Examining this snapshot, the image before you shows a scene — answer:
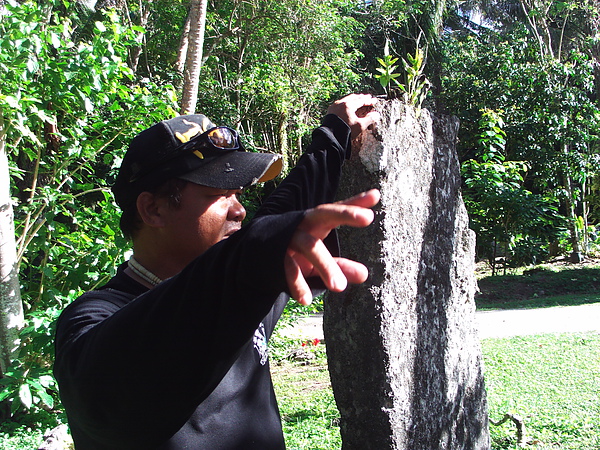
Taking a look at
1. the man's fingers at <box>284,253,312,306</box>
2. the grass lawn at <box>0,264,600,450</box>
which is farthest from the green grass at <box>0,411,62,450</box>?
the man's fingers at <box>284,253,312,306</box>

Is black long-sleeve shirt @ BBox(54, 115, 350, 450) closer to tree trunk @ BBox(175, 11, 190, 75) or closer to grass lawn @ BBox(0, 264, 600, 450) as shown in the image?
grass lawn @ BBox(0, 264, 600, 450)

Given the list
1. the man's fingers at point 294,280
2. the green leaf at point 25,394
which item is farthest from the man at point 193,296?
the green leaf at point 25,394

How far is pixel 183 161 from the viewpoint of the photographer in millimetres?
1551

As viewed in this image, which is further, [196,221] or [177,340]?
[196,221]

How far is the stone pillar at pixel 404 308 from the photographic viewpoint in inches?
96.5

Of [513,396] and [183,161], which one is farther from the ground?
[183,161]

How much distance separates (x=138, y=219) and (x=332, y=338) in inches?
48.2

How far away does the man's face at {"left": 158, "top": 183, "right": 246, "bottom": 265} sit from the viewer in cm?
157

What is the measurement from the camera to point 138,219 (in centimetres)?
167

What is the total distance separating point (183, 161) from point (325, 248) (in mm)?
727

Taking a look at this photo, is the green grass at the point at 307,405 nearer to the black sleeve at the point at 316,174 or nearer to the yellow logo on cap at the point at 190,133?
the black sleeve at the point at 316,174

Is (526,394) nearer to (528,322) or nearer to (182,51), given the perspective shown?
(528,322)

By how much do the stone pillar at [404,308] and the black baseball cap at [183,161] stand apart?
0.93 metres

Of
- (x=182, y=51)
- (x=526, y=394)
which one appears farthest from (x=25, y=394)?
(x=182, y=51)
